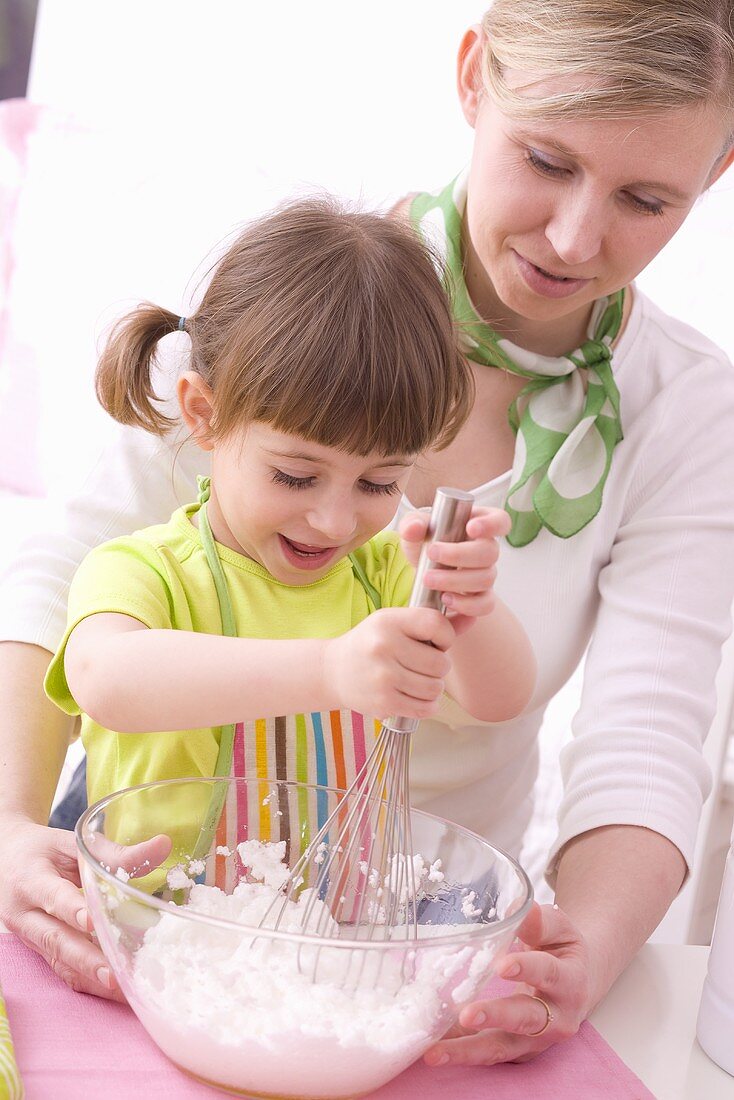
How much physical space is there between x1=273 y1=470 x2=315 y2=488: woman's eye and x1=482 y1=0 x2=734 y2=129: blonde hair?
1.26ft

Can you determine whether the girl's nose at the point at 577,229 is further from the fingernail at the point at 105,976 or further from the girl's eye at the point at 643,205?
the fingernail at the point at 105,976

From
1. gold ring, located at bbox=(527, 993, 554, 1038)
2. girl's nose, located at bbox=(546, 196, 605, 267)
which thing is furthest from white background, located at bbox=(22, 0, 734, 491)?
gold ring, located at bbox=(527, 993, 554, 1038)

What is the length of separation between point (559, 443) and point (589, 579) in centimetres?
15

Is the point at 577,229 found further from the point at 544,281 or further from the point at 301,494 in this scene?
the point at 301,494

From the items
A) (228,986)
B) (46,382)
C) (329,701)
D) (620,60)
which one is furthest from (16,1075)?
(46,382)

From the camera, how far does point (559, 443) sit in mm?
1233

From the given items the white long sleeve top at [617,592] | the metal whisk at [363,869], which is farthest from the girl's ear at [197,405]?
the metal whisk at [363,869]

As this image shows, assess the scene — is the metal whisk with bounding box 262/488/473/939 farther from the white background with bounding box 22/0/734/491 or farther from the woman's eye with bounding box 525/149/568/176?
the white background with bounding box 22/0/734/491

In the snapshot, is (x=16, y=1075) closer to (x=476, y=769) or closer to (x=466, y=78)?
(x=476, y=769)

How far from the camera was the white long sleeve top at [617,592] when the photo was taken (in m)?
1.10

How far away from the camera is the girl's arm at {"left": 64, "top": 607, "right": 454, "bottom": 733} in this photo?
0.66 meters

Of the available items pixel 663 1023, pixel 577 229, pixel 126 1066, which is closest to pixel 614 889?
pixel 663 1023

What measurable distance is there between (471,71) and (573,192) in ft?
0.68

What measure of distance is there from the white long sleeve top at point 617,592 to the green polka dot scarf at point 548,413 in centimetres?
3
